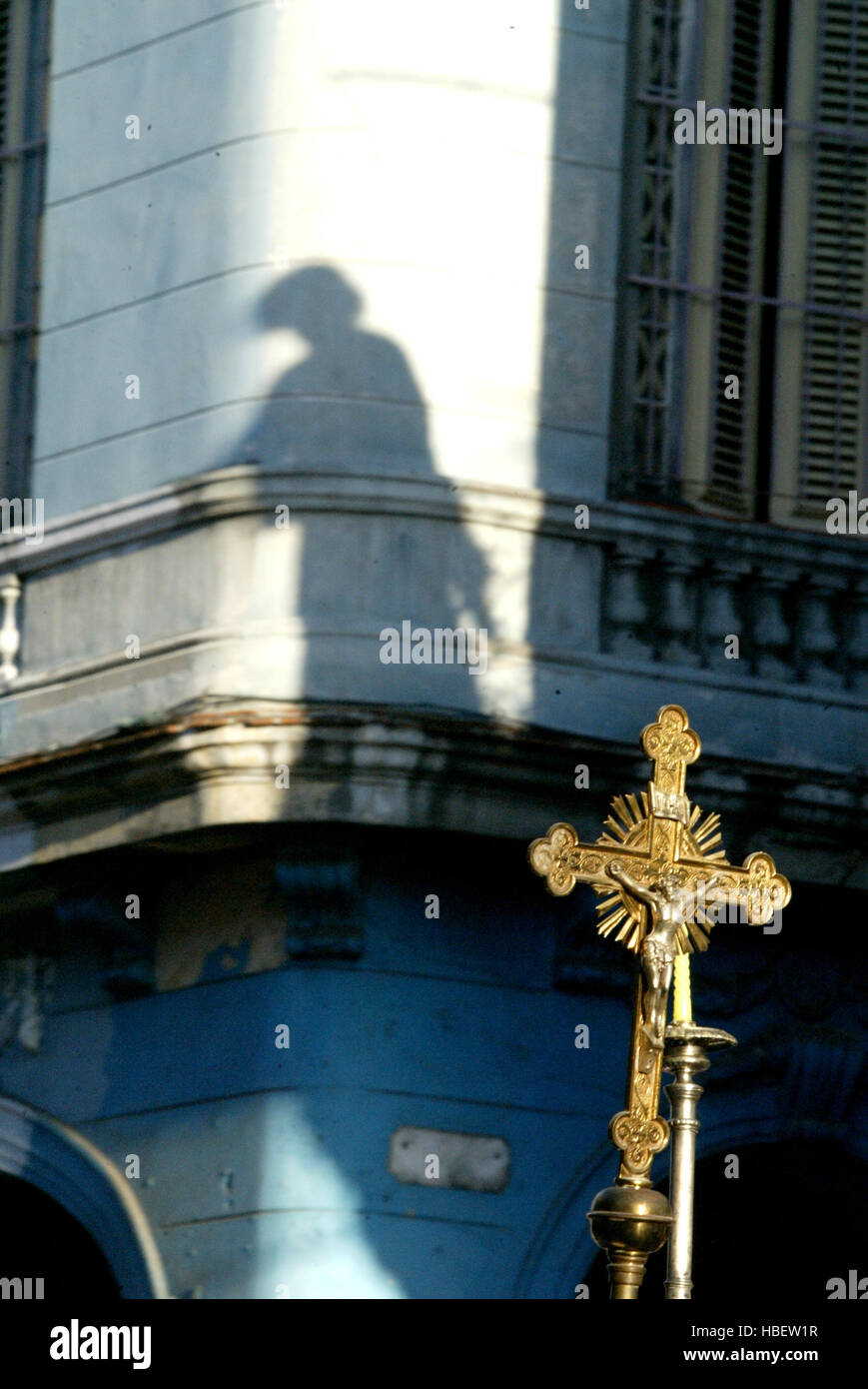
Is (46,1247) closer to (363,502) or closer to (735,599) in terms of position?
(363,502)

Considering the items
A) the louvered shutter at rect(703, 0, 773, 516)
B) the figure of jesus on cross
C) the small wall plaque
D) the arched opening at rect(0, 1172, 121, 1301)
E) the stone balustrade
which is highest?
the louvered shutter at rect(703, 0, 773, 516)

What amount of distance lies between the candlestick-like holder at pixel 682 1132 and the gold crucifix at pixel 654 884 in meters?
0.09

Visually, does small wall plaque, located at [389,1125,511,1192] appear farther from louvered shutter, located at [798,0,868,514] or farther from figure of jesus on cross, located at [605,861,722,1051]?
louvered shutter, located at [798,0,868,514]

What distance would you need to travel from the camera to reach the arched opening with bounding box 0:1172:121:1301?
13.8 meters

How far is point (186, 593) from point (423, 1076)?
2.01 metres

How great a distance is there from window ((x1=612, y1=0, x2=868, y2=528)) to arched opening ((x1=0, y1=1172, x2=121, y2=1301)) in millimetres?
3682

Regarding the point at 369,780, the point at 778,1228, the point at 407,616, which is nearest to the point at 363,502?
the point at 407,616

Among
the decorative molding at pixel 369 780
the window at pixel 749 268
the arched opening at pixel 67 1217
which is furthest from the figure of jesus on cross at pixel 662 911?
the window at pixel 749 268

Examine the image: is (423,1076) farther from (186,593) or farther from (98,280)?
(98,280)

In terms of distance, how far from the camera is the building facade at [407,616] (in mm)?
12328

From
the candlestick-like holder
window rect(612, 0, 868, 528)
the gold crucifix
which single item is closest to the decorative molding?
window rect(612, 0, 868, 528)

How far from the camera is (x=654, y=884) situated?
379 inches

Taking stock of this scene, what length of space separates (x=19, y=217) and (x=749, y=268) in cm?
312
